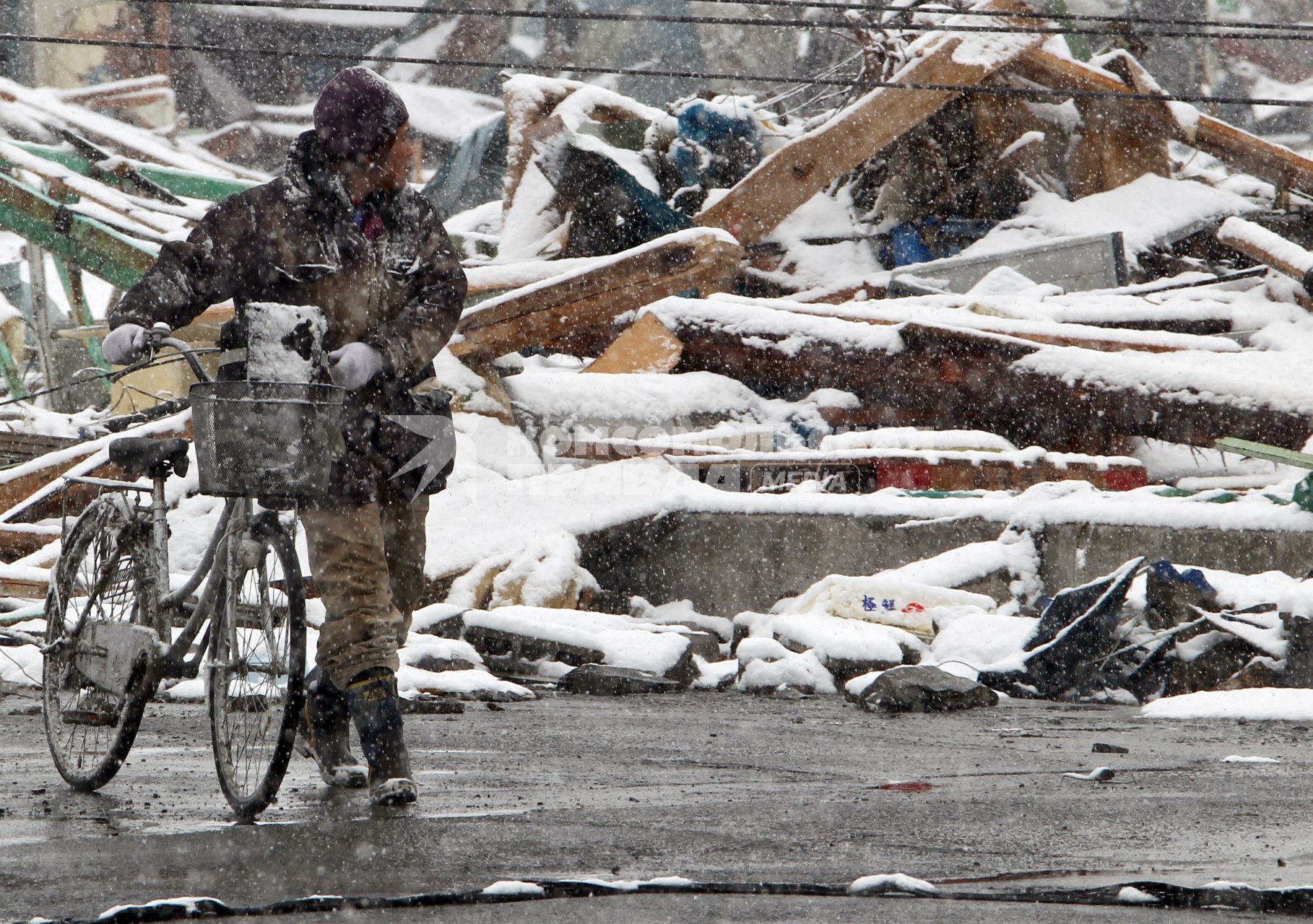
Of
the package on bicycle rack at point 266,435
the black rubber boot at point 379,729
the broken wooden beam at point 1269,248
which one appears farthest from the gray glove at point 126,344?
the broken wooden beam at point 1269,248

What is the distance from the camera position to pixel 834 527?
8664 mm

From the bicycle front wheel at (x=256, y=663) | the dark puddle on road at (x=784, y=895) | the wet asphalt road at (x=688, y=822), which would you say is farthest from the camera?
the bicycle front wheel at (x=256, y=663)

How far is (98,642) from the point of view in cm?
391

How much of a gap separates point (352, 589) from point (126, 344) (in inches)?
30.7

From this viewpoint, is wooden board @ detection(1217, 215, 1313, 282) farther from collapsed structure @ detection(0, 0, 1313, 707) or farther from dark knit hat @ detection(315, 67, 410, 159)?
dark knit hat @ detection(315, 67, 410, 159)

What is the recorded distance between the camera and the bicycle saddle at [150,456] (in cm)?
376

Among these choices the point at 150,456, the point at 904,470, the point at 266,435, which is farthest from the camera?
the point at 904,470

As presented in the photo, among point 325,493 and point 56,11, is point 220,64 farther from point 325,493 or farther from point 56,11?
point 325,493

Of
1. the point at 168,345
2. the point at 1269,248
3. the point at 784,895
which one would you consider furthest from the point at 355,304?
the point at 1269,248

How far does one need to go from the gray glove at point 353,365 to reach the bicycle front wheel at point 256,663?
0.44 metres

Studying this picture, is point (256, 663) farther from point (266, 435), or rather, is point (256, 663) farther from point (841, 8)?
point (841, 8)

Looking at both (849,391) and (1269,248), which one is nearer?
(849,391)

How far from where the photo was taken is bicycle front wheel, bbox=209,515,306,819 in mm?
3363

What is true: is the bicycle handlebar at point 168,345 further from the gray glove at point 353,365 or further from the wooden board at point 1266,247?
the wooden board at point 1266,247
